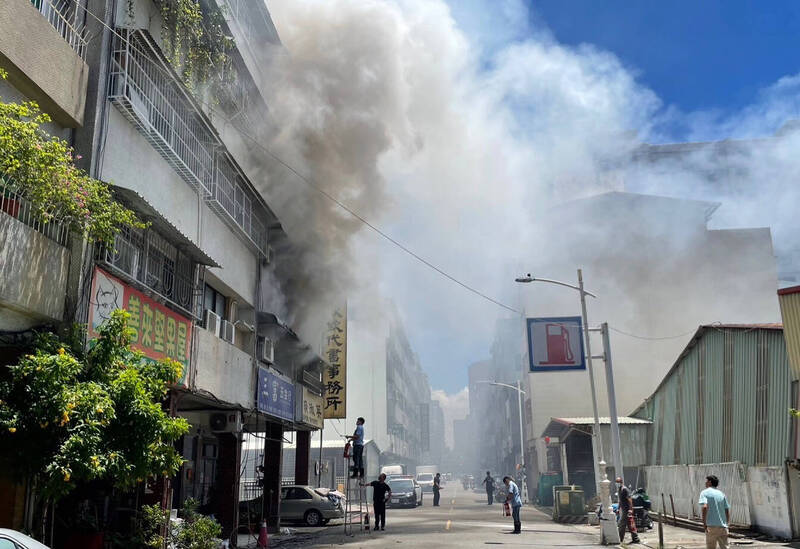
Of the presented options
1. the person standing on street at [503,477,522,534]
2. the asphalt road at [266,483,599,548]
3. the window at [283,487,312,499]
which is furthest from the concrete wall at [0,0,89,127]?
the window at [283,487,312,499]

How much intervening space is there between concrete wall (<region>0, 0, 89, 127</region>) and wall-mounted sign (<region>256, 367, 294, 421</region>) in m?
8.88

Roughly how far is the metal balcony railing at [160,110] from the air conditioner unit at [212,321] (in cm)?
252

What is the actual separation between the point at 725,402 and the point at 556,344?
5.75m

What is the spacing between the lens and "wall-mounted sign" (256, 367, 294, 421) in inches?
659

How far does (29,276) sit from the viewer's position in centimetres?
801

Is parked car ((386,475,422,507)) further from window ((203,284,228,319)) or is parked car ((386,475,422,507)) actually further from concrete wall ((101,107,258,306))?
window ((203,284,228,319))

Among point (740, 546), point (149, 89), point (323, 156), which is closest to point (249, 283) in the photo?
point (323, 156)

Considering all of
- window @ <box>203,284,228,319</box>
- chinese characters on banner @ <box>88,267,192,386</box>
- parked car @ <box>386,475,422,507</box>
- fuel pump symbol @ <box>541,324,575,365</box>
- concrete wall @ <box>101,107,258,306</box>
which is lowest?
parked car @ <box>386,475,422,507</box>

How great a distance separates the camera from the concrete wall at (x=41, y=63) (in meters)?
7.95

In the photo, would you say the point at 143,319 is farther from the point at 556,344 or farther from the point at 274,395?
the point at 556,344

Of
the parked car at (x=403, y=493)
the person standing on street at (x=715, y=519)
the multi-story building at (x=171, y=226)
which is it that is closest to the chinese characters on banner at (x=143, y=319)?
the multi-story building at (x=171, y=226)

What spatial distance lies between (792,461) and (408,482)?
22.0 meters

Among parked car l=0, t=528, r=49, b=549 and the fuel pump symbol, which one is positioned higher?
the fuel pump symbol

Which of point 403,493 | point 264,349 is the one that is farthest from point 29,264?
point 403,493
